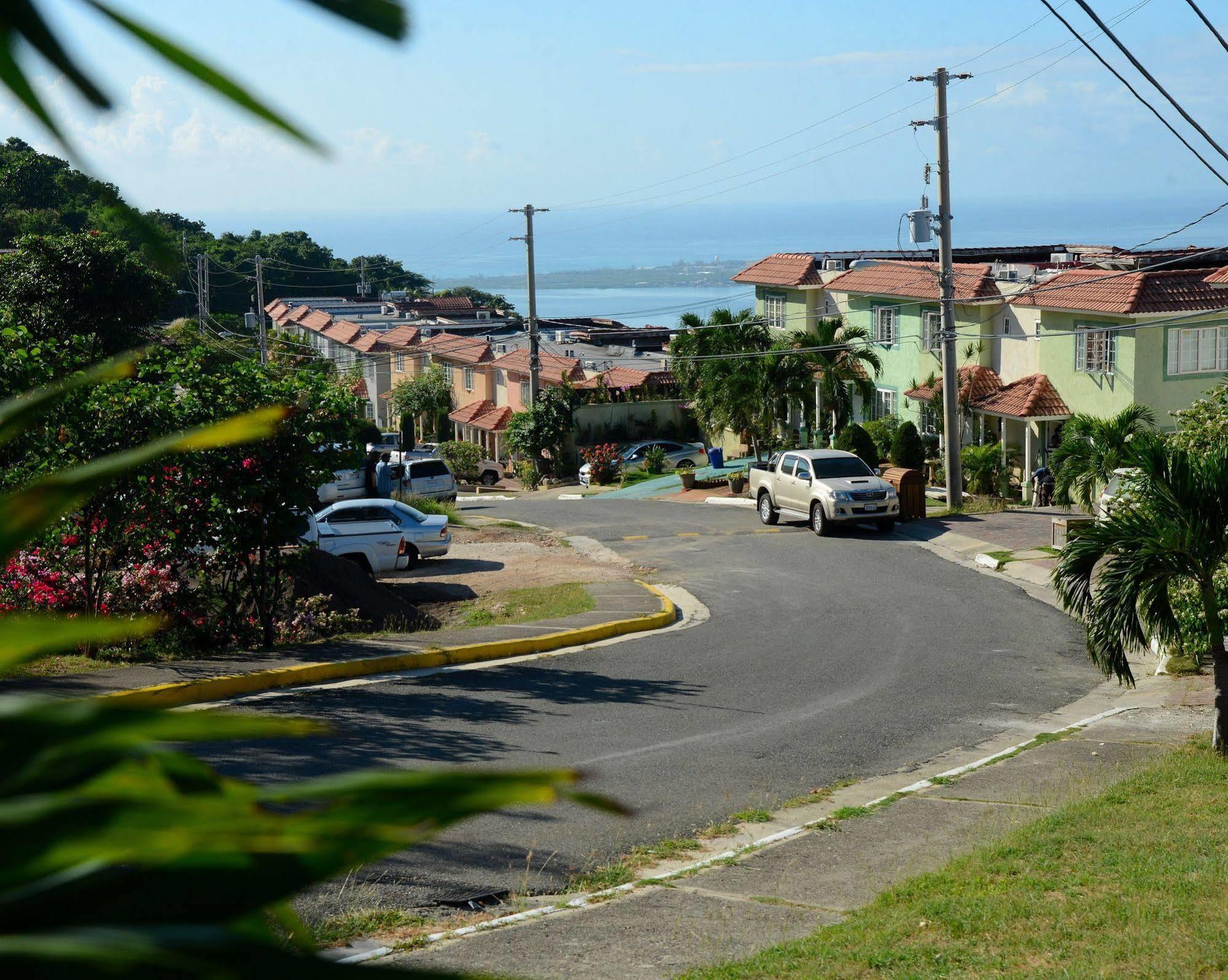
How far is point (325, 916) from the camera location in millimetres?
7410

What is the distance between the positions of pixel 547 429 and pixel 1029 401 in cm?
2009

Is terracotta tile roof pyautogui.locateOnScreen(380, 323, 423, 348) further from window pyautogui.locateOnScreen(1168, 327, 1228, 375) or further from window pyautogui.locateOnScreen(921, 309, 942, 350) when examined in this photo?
window pyautogui.locateOnScreen(1168, 327, 1228, 375)

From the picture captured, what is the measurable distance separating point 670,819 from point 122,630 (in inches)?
373

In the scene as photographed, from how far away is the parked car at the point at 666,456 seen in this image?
48875 millimetres

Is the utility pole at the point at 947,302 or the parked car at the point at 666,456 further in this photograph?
the parked car at the point at 666,456

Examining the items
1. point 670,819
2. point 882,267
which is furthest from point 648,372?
point 670,819

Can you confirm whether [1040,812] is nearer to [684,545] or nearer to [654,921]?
[654,921]

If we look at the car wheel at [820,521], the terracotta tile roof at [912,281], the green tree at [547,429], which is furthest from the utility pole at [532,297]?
the car wheel at [820,521]

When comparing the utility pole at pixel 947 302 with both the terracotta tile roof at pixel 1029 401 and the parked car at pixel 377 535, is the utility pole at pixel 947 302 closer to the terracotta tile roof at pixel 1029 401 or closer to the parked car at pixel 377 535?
the terracotta tile roof at pixel 1029 401

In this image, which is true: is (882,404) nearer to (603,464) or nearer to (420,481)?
(603,464)

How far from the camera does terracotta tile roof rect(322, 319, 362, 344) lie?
76.1 metres

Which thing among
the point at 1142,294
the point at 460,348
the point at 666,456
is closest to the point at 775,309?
the point at 666,456

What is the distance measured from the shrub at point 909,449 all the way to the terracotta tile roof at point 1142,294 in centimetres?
428

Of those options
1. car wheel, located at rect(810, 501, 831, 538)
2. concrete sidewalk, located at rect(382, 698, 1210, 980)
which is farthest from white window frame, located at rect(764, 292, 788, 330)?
concrete sidewalk, located at rect(382, 698, 1210, 980)
